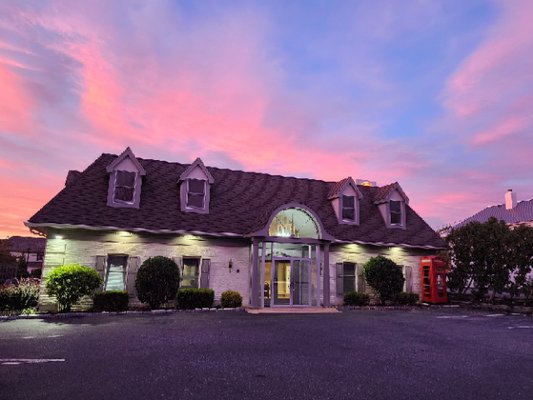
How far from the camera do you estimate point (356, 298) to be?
20.0 metres

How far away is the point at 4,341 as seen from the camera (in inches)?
373

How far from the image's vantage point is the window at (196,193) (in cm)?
2031

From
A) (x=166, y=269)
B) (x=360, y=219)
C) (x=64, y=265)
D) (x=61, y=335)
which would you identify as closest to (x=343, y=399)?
(x=61, y=335)

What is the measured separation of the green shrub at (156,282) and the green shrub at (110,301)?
724 millimetres

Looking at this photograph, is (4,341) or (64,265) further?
→ (64,265)

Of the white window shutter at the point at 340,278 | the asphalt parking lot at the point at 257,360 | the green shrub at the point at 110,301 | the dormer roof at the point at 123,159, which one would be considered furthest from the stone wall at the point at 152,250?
the white window shutter at the point at 340,278

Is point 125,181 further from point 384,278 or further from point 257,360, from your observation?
point 384,278

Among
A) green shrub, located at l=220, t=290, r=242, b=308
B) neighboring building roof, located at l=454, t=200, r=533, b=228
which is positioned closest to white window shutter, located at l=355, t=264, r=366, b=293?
green shrub, located at l=220, t=290, r=242, b=308

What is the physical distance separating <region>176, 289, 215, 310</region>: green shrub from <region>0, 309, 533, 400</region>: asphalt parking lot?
138 inches

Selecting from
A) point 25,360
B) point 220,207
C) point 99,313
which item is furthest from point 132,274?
point 25,360

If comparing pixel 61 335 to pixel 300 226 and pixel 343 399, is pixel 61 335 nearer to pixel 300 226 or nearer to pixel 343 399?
pixel 343 399

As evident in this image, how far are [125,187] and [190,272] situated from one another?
5504 millimetres

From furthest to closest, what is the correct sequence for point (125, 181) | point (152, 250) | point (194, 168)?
1. point (194, 168)
2. point (125, 181)
3. point (152, 250)

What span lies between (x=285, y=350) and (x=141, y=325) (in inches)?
225
